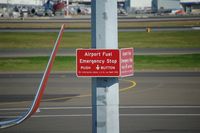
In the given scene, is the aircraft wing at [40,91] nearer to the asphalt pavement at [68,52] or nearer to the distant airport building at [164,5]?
the asphalt pavement at [68,52]

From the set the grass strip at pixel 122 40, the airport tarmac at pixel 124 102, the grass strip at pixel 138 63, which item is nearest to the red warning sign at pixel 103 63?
the airport tarmac at pixel 124 102

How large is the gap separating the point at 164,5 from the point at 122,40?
99.4 meters

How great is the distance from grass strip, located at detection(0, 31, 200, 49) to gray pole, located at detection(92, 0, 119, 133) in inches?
2165

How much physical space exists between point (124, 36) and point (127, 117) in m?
57.0

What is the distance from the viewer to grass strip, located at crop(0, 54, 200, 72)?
4725 cm

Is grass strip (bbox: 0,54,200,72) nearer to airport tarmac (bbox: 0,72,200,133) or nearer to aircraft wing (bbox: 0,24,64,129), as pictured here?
airport tarmac (bbox: 0,72,200,133)

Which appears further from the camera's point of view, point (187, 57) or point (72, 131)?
point (187, 57)

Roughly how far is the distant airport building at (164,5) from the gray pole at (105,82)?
148m

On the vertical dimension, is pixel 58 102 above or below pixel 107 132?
below

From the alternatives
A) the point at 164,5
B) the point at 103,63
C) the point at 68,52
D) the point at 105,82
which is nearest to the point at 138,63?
the point at 68,52

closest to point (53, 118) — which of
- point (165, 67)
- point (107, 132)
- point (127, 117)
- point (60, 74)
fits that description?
point (127, 117)

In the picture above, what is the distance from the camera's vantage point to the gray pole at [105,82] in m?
8.40

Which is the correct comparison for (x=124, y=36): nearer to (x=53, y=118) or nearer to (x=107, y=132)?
(x=53, y=118)

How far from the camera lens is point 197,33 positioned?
83.4 metres
